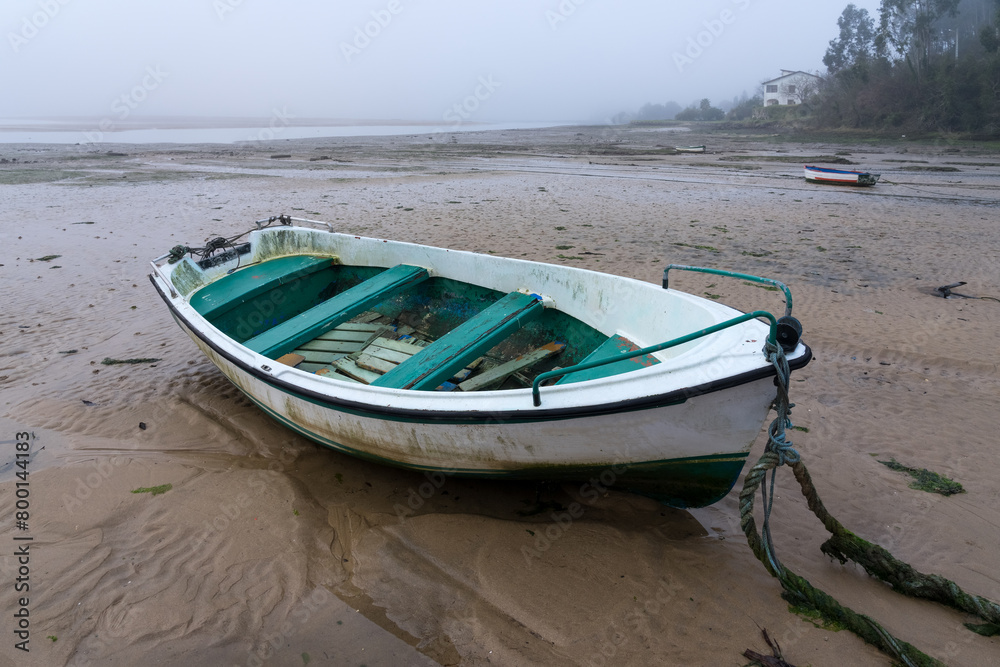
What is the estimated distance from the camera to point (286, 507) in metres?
3.77

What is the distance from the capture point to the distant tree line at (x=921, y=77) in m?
30.0

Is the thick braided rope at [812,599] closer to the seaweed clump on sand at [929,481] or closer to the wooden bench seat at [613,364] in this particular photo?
the wooden bench seat at [613,364]

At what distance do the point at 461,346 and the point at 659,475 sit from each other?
172 centimetres

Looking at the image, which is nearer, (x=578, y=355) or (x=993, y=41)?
(x=578, y=355)

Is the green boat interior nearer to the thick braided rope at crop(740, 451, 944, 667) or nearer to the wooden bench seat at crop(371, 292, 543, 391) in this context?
the wooden bench seat at crop(371, 292, 543, 391)

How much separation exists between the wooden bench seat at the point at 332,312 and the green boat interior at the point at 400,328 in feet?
0.04

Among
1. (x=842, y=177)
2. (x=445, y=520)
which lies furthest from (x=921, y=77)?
(x=445, y=520)

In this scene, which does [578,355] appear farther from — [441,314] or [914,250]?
[914,250]

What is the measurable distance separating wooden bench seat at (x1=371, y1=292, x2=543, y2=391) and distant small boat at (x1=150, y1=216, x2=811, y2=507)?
0.06 ft

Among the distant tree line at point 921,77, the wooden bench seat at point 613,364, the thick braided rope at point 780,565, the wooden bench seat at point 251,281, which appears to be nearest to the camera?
the thick braided rope at point 780,565

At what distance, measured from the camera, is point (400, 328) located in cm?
570

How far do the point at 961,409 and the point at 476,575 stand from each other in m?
4.49

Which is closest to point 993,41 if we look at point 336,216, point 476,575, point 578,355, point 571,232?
point 571,232

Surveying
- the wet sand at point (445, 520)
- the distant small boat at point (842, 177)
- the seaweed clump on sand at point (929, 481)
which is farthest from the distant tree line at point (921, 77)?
the seaweed clump on sand at point (929, 481)
